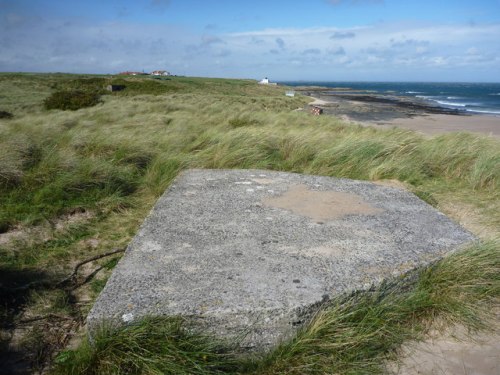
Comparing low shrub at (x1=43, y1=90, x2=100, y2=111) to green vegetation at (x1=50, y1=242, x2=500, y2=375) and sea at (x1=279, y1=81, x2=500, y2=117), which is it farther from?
sea at (x1=279, y1=81, x2=500, y2=117)

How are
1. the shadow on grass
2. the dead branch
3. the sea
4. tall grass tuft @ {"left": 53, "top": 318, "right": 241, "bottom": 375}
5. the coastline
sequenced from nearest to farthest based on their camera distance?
1. tall grass tuft @ {"left": 53, "top": 318, "right": 241, "bottom": 375}
2. the shadow on grass
3. the dead branch
4. the coastline
5. the sea

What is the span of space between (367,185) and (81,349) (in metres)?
3.29

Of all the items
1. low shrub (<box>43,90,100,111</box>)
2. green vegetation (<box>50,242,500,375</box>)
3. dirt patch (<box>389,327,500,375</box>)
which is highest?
low shrub (<box>43,90,100,111</box>)

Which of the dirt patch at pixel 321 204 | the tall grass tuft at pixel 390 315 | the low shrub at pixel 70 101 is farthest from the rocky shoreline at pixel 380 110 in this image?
the tall grass tuft at pixel 390 315

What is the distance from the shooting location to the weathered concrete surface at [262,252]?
1928 mm

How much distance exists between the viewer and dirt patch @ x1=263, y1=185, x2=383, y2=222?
10.7 ft

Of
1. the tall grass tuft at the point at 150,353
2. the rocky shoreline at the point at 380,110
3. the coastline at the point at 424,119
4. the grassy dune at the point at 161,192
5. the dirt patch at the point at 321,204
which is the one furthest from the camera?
the rocky shoreline at the point at 380,110

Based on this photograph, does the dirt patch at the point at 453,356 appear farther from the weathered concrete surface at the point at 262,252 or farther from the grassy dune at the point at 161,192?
the weathered concrete surface at the point at 262,252

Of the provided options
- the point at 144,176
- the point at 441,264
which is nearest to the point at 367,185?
the point at 441,264

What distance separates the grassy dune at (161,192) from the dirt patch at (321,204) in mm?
942

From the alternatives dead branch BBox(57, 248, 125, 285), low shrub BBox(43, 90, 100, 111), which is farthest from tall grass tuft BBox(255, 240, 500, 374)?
low shrub BBox(43, 90, 100, 111)

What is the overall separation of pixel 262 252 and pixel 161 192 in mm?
2492

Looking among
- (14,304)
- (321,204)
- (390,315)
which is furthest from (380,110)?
(14,304)

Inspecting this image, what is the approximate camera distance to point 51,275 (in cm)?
286
